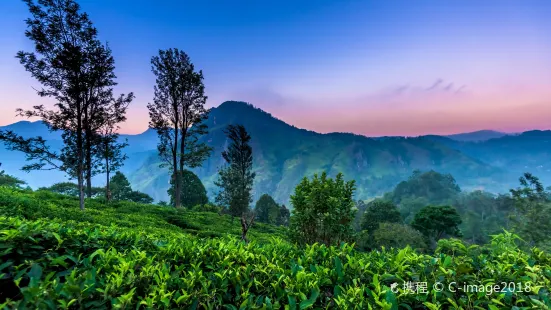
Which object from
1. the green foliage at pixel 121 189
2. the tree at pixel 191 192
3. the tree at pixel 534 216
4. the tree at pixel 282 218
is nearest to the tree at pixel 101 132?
the tree at pixel 191 192

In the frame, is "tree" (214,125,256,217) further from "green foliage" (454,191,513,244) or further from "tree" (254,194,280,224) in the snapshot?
"green foliage" (454,191,513,244)

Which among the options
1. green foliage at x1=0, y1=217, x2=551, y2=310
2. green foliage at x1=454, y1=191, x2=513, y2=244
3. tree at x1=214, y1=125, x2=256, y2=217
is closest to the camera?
green foliage at x1=0, y1=217, x2=551, y2=310

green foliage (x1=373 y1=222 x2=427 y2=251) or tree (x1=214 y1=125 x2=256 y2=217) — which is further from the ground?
tree (x1=214 y1=125 x2=256 y2=217)

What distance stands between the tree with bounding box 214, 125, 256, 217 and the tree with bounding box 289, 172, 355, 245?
1806cm

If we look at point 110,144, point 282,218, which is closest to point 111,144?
point 110,144

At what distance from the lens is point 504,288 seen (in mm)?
2102

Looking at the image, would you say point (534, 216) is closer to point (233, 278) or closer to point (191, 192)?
point (233, 278)

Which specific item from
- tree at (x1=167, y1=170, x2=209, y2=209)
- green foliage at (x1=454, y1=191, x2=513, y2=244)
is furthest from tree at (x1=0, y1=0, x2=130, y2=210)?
green foliage at (x1=454, y1=191, x2=513, y2=244)

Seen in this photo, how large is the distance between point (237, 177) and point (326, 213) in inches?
856

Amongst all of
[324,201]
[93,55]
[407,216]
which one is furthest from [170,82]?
[407,216]

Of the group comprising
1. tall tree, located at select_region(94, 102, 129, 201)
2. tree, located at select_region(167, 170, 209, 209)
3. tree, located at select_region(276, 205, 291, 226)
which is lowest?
tree, located at select_region(276, 205, 291, 226)

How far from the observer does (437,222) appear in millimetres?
41250

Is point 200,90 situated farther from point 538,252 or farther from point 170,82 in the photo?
point 538,252

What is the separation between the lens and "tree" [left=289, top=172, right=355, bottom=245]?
7590 millimetres
